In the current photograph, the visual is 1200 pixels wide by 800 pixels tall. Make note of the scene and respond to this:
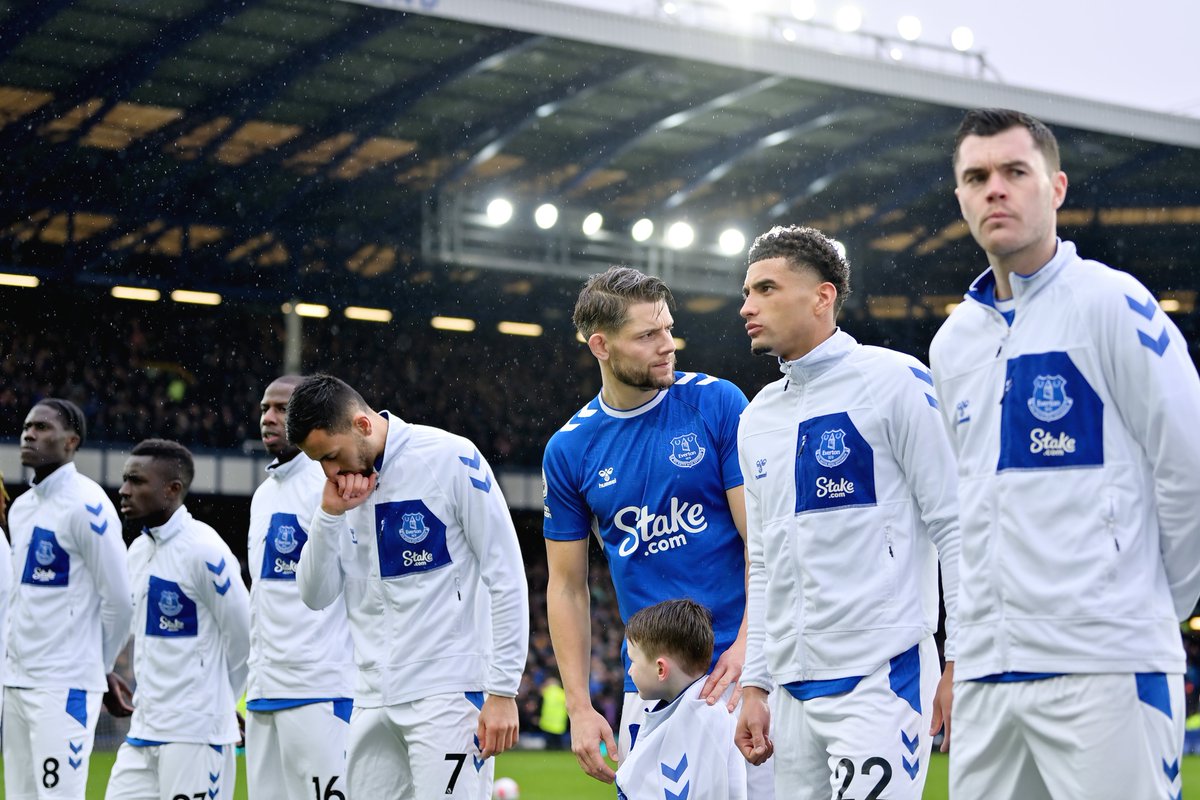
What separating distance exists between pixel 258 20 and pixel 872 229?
11.6 metres

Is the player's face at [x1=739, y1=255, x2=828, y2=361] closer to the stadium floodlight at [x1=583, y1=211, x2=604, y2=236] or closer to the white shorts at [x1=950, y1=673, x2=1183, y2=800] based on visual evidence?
the white shorts at [x1=950, y1=673, x2=1183, y2=800]

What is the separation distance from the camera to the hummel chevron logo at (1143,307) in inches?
122

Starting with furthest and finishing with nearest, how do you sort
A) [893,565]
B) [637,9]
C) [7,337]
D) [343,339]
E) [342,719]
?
[343,339] → [7,337] → [637,9] → [342,719] → [893,565]

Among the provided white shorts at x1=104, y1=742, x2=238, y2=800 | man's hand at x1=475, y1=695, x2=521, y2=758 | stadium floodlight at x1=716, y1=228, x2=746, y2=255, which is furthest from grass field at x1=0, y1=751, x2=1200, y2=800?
man's hand at x1=475, y1=695, x2=521, y2=758

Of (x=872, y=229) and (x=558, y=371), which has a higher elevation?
(x=872, y=229)

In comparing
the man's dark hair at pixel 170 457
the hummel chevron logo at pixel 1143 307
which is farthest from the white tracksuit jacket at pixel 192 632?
the hummel chevron logo at pixel 1143 307

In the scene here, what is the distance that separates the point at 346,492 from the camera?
503cm

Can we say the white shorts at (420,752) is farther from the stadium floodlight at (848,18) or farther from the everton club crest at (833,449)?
the stadium floodlight at (848,18)

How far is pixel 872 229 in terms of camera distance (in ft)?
83.8

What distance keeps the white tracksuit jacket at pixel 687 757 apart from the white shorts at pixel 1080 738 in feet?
3.96

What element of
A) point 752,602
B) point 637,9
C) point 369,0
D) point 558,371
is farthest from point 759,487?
point 558,371

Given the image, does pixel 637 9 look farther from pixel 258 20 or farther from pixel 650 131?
pixel 258 20

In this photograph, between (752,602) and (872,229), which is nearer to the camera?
(752,602)

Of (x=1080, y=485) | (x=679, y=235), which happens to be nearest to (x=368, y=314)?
(x=679, y=235)
